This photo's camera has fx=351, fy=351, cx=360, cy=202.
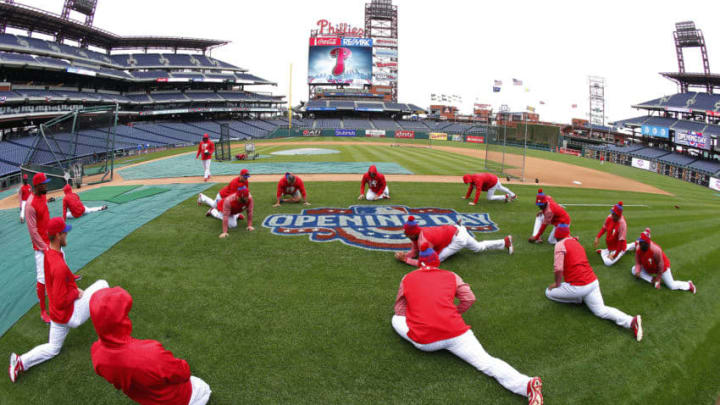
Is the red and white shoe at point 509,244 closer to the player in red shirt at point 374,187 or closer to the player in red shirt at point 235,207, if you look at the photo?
the player in red shirt at point 374,187

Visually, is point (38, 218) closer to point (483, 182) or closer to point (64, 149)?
point (483, 182)

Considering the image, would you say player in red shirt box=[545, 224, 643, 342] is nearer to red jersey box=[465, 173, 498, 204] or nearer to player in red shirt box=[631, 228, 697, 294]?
player in red shirt box=[631, 228, 697, 294]

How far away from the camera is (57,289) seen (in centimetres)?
445

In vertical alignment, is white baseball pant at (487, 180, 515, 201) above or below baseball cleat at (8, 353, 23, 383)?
above

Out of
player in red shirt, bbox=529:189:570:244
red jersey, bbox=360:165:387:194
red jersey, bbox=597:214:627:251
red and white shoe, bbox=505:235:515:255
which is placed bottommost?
red and white shoe, bbox=505:235:515:255

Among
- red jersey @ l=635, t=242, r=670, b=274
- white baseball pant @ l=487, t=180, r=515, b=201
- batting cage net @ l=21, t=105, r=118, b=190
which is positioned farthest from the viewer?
batting cage net @ l=21, t=105, r=118, b=190

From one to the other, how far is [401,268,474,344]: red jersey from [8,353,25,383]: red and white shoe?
4.79m

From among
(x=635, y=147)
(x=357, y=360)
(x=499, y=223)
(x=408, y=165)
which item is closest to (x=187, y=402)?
(x=357, y=360)

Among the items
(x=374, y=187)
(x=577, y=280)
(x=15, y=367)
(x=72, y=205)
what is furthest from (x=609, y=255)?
(x=72, y=205)

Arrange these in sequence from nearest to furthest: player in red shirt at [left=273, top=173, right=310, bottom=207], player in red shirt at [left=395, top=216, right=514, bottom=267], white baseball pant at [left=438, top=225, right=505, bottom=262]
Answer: player in red shirt at [left=395, top=216, right=514, bottom=267] → white baseball pant at [left=438, top=225, right=505, bottom=262] → player in red shirt at [left=273, top=173, right=310, bottom=207]

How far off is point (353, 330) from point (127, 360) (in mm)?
2851

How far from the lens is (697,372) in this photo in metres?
4.53

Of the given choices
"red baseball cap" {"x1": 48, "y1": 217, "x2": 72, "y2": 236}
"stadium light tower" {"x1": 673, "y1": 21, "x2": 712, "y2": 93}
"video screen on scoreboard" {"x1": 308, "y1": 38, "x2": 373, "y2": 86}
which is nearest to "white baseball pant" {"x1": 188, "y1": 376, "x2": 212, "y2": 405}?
"red baseball cap" {"x1": 48, "y1": 217, "x2": 72, "y2": 236}

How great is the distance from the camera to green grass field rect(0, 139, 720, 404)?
4074 millimetres
